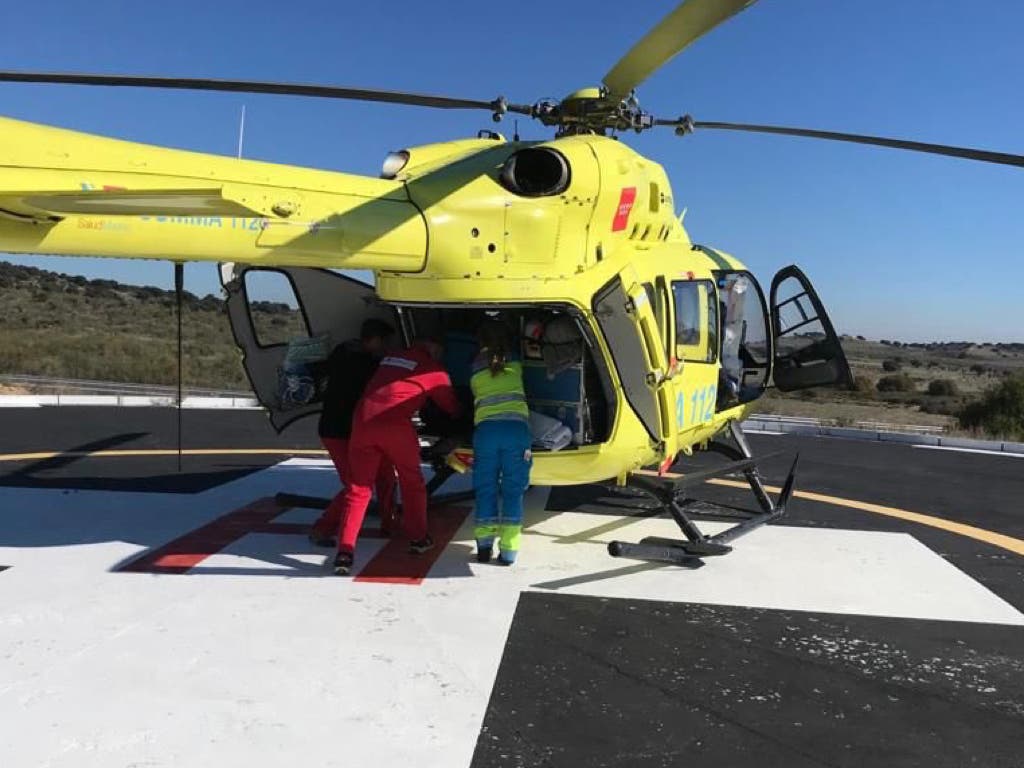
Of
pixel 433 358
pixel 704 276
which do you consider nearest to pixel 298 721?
pixel 433 358

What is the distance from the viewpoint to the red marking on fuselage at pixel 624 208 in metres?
6.18

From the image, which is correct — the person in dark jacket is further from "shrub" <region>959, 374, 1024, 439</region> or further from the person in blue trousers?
"shrub" <region>959, 374, 1024, 439</region>

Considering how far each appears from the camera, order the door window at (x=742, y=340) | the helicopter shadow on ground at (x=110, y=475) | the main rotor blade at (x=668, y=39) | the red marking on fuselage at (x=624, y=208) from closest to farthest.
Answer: the main rotor blade at (x=668, y=39), the red marking on fuselage at (x=624, y=208), the door window at (x=742, y=340), the helicopter shadow on ground at (x=110, y=475)

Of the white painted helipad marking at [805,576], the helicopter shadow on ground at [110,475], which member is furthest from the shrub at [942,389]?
the helicopter shadow on ground at [110,475]

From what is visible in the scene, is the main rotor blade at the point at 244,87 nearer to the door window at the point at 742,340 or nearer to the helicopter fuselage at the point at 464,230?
the helicopter fuselage at the point at 464,230

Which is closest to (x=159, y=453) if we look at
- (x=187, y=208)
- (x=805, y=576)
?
(x=187, y=208)

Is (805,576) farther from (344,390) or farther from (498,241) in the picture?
(344,390)

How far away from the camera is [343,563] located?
567cm

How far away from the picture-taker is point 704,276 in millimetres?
7445

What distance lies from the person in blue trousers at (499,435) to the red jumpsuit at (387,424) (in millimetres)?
339

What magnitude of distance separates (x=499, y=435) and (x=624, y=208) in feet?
6.68

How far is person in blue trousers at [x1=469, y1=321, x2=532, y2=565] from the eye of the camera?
5.86 metres

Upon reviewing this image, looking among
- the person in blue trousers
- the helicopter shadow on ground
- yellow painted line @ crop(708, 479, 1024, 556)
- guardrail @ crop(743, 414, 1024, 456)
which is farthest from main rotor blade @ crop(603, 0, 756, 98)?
guardrail @ crop(743, 414, 1024, 456)

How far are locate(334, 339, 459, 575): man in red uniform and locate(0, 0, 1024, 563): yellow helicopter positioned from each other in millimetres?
497
